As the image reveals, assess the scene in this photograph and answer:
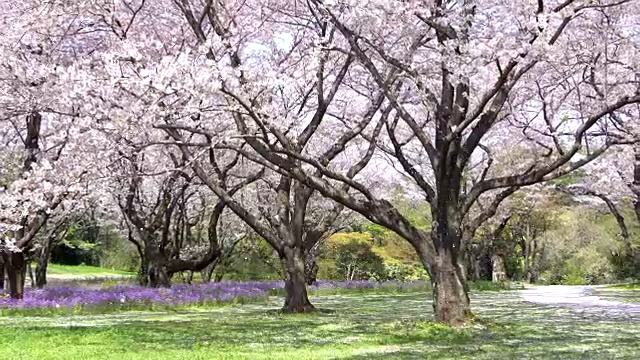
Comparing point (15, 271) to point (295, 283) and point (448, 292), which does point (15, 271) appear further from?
point (448, 292)

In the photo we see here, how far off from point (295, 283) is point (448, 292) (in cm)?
614

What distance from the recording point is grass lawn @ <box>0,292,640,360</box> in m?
10.0

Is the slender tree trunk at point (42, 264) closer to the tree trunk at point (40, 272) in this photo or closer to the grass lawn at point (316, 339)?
the tree trunk at point (40, 272)

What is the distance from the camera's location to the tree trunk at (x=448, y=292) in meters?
14.1

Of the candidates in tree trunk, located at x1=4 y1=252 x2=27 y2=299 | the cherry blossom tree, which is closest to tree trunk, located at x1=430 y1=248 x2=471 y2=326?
the cherry blossom tree

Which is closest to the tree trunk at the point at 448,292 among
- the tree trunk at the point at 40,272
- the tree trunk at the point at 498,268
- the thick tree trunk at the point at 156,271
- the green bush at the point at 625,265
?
the thick tree trunk at the point at 156,271

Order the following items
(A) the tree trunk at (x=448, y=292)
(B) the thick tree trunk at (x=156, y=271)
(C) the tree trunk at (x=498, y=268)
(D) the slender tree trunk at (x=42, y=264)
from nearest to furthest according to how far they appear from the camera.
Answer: (A) the tree trunk at (x=448, y=292) < (B) the thick tree trunk at (x=156, y=271) < (D) the slender tree trunk at (x=42, y=264) < (C) the tree trunk at (x=498, y=268)

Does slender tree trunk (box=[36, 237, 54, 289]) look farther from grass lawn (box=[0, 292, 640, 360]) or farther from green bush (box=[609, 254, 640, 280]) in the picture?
green bush (box=[609, 254, 640, 280])

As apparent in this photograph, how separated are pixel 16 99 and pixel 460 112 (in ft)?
35.0

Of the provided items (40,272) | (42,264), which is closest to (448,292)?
(42,264)

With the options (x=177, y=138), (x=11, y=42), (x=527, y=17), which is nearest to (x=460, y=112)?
(x=527, y=17)

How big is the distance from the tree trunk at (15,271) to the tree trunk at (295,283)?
8357 mm

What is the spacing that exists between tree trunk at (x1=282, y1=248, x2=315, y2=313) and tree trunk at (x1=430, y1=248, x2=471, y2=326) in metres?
5.68

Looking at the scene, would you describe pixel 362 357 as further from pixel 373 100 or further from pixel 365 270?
pixel 365 270
